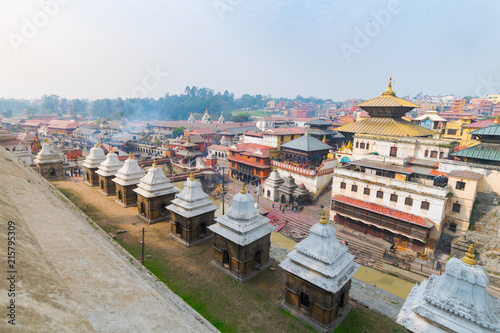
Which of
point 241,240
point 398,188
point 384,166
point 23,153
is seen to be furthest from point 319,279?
point 23,153

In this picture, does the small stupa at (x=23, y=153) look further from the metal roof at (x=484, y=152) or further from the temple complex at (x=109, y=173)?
the metal roof at (x=484, y=152)

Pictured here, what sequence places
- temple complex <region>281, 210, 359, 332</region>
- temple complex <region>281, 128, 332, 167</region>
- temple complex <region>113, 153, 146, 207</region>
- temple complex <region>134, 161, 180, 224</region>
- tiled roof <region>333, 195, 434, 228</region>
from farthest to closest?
temple complex <region>281, 128, 332, 167</region> → temple complex <region>113, 153, 146, 207</region> → tiled roof <region>333, 195, 434, 228</region> → temple complex <region>134, 161, 180, 224</region> → temple complex <region>281, 210, 359, 332</region>

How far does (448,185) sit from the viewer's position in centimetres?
2361

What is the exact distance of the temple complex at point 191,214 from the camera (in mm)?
17812

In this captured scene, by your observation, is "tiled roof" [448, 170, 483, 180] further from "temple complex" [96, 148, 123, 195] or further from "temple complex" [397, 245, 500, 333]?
"temple complex" [96, 148, 123, 195]

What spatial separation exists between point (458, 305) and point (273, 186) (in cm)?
2727

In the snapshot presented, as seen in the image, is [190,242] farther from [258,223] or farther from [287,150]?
[287,150]

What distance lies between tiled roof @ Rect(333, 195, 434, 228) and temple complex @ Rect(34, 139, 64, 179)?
32.7 meters

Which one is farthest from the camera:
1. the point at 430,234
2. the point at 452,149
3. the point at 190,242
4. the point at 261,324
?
the point at 452,149

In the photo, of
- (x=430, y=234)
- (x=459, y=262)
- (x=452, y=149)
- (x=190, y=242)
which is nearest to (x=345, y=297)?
(x=459, y=262)

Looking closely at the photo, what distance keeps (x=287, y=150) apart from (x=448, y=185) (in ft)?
73.5

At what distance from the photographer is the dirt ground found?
12.3 m

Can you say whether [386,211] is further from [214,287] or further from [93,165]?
[93,165]

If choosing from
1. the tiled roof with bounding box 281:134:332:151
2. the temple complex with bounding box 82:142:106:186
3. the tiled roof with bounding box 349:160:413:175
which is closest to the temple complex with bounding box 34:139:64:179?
the temple complex with bounding box 82:142:106:186
